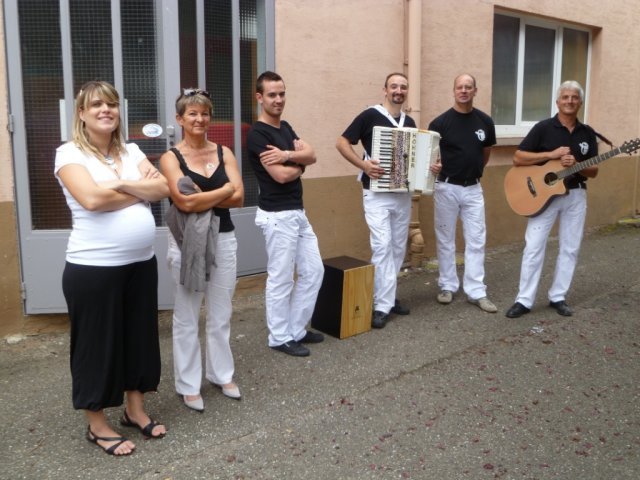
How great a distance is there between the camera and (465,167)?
556 centimetres

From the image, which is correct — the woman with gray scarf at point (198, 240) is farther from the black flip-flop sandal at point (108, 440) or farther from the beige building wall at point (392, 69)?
the beige building wall at point (392, 69)

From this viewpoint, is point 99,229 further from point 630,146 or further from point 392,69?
point 392,69

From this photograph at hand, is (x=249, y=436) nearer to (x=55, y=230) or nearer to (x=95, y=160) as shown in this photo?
(x=95, y=160)

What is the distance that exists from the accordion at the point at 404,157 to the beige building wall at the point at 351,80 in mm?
1304

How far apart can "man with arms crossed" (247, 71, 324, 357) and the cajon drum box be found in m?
0.28

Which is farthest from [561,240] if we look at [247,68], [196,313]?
[196,313]

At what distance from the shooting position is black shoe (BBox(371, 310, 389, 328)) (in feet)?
17.1

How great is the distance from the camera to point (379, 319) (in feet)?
17.2

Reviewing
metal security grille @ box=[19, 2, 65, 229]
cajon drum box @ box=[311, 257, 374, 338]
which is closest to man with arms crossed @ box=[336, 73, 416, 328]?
cajon drum box @ box=[311, 257, 374, 338]

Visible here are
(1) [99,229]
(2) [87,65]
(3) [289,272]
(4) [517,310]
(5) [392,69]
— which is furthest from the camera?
(5) [392,69]

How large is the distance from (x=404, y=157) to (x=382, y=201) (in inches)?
15.0

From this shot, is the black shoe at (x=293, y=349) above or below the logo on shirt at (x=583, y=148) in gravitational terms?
below

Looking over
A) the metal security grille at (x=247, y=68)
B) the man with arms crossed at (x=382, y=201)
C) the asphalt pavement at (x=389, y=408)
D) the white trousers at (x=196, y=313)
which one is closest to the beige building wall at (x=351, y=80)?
the metal security grille at (x=247, y=68)

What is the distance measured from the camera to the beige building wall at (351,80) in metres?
5.00
